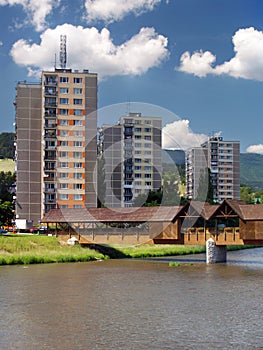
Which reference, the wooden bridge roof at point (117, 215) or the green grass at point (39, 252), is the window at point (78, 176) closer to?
the wooden bridge roof at point (117, 215)

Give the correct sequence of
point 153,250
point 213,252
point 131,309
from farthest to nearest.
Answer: point 153,250, point 213,252, point 131,309

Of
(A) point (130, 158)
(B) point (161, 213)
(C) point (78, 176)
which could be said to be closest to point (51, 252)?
(B) point (161, 213)

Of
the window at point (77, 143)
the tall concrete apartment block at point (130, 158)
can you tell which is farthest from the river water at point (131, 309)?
the tall concrete apartment block at point (130, 158)

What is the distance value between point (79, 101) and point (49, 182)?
13.6 meters

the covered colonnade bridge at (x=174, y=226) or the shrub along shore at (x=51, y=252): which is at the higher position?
the covered colonnade bridge at (x=174, y=226)

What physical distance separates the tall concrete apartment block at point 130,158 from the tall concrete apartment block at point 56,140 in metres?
21.1

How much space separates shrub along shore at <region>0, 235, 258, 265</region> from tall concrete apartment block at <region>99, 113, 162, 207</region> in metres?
47.1

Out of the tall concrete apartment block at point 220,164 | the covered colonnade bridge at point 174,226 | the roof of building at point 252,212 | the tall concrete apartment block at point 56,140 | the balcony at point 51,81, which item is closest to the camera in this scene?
→ the roof of building at point 252,212

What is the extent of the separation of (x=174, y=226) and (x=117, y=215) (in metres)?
7.54

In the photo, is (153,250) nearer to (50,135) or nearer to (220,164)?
(50,135)

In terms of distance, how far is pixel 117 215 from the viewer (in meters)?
57.9

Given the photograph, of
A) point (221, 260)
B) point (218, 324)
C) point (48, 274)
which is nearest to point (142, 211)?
point (221, 260)

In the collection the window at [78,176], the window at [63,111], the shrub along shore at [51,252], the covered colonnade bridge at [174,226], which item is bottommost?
the shrub along shore at [51,252]

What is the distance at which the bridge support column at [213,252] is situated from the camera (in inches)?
2025
